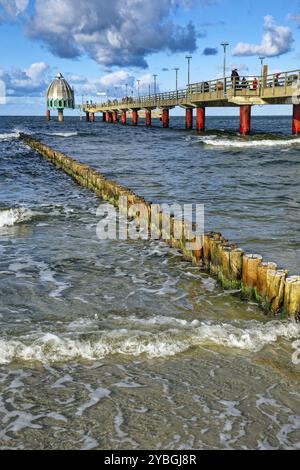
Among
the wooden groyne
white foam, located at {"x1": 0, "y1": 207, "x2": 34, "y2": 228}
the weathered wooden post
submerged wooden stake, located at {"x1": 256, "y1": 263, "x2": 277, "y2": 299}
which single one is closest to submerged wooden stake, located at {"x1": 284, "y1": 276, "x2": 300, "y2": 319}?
the wooden groyne

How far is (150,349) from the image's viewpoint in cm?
605

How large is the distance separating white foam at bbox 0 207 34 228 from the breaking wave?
7681 millimetres

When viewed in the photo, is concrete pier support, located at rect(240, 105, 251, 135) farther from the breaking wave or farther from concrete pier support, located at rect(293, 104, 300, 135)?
the breaking wave

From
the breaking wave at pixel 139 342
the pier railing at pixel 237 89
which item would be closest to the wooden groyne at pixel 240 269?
the breaking wave at pixel 139 342

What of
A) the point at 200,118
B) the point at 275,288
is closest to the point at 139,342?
the point at 275,288

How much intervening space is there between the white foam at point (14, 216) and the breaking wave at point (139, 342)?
25.2 ft

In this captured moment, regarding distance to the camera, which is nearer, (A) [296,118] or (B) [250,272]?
(B) [250,272]

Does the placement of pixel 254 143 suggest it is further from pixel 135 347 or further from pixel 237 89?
pixel 135 347

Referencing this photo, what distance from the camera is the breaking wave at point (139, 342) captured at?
19.4 ft

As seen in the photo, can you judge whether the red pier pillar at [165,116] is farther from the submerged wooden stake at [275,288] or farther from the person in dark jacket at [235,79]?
the submerged wooden stake at [275,288]

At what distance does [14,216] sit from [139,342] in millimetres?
8873

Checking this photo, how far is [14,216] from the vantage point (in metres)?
14.0

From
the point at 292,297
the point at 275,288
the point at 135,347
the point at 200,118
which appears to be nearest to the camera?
the point at 135,347
